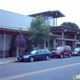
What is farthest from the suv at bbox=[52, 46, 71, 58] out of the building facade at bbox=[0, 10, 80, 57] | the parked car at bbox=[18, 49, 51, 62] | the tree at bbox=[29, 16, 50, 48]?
the building facade at bbox=[0, 10, 80, 57]

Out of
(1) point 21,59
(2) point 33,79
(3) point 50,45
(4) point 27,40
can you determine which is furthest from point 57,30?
(2) point 33,79

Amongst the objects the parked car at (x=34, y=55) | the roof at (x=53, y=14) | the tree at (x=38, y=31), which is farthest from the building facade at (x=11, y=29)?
the roof at (x=53, y=14)

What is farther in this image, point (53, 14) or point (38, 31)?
point (53, 14)

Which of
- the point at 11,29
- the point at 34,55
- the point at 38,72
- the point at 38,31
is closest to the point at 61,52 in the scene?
the point at 38,31

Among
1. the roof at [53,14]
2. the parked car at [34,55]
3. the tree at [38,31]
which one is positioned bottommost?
the parked car at [34,55]

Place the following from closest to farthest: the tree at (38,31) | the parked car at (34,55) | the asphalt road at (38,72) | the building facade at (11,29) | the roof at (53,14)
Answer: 1. the asphalt road at (38,72)
2. the parked car at (34,55)
3. the building facade at (11,29)
4. the tree at (38,31)
5. the roof at (53,14)

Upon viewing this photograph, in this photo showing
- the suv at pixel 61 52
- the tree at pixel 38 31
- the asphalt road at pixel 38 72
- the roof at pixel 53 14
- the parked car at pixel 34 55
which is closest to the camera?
the asphalt road at pixel 38 72

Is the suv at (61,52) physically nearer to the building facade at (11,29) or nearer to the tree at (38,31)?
the tree at (38,31)

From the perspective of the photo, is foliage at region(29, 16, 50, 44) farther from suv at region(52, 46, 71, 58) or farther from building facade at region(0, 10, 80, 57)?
suv at region(52, 46, 71, 58)

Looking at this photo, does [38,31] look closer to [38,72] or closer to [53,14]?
[38,72]

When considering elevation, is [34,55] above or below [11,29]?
below

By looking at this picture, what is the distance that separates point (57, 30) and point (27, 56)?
18.4 metres

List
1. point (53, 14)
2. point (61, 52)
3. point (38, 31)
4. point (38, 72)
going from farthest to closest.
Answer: point (53, 14), point (61, 52), point (38, 31), point (38, 72)

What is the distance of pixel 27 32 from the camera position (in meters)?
27.0
